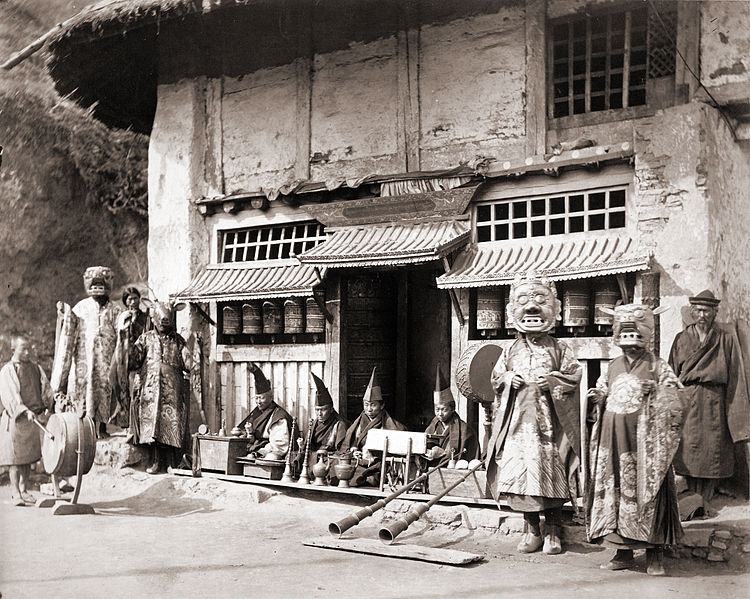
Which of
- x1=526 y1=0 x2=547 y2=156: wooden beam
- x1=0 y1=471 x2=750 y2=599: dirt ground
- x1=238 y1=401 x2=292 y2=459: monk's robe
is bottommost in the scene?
x1=0 y1=471 x2=750 y2=599: dirt ground

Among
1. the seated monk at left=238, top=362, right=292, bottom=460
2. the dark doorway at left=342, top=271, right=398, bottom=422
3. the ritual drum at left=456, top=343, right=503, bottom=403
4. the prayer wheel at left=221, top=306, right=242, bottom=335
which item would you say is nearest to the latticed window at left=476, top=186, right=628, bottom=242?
the ritual drum at left=456, top=343, right=503, bottom=403

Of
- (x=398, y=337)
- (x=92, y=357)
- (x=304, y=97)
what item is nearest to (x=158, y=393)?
(x=92, y=357)

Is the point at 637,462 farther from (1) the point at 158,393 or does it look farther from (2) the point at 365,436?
(1) the point at 158,393

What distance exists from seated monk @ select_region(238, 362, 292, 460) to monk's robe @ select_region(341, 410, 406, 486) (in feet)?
2.94

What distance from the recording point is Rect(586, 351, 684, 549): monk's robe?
5965mm

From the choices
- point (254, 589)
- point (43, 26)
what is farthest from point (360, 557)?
point (43, 26)

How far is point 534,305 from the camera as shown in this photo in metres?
6.81

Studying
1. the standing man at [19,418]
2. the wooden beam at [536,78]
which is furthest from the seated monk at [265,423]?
the wooden beam at [536,78]

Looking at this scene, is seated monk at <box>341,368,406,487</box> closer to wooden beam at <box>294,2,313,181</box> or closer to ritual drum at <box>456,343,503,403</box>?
ritual drum at <box>456,343,503,403</box>

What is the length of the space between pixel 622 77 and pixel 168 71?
6.38 m

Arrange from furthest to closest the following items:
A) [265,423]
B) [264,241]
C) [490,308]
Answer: [264,241]
[265,423]
[490,308]

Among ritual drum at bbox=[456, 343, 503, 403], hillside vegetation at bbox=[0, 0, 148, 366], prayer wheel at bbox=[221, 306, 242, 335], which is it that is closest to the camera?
ritual drum at bbox=[456, 343, 503, 403]

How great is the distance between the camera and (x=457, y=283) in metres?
8.99

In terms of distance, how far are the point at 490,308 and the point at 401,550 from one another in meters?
3.34
